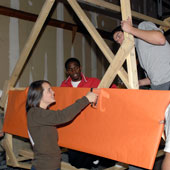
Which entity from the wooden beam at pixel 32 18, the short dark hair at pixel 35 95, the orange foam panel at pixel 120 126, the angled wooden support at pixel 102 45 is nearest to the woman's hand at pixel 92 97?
the orange foam panel at pixel 120 126

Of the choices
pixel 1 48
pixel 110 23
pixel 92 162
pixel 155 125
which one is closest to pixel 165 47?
pixel 155 125

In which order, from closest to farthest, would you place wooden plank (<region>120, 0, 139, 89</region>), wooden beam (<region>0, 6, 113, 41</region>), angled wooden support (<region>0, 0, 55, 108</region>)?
wooden plank (<region>120, 0, 139, 89</region>), angled wooden support (<region>0, 0, 55, 108</region>), wooden beam (<region>0, 6, 113, 41</region>)

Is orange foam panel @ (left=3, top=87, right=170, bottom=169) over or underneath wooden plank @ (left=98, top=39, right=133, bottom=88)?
underneath

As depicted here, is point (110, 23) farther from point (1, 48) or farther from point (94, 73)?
point (1, 48)

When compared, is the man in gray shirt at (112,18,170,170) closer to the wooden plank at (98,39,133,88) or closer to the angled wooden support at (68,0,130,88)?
the wooden plank at (98,39,133,88)

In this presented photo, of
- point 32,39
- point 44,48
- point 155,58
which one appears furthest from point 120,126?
point 44,48

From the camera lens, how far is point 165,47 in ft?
5.86

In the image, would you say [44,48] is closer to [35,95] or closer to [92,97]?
[35,95]

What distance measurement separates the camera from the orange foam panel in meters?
1.43

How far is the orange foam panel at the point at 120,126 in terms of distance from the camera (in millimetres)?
1432

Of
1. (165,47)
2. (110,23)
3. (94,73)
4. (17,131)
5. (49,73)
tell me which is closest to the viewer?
(165,47)

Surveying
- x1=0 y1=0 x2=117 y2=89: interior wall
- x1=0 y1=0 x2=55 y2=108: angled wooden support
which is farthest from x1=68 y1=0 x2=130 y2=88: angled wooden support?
x1=0 y1=0 x2=117 y2=89: interior wall

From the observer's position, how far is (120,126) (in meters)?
1.62

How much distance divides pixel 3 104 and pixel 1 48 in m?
1.05
